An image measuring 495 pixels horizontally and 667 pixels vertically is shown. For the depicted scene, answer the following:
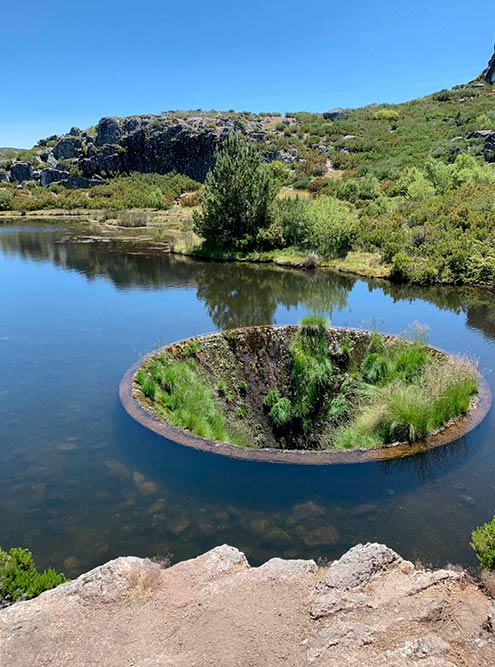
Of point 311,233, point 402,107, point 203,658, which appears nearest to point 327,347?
point 203,658

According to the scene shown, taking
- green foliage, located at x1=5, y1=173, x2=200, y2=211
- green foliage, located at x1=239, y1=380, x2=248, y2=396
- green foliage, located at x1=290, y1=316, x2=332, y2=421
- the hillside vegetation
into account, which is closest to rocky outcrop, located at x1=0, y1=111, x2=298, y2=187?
the hillside vegetation

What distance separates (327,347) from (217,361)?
321 cm

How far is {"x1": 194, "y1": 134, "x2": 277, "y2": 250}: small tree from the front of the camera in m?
31.5

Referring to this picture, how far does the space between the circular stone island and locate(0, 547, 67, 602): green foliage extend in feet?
12.2

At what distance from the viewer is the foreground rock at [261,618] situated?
13.4ft

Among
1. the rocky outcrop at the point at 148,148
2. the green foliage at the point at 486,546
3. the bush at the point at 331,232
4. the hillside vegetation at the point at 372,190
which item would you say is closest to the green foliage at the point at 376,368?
the green foliage at the point at 486,546

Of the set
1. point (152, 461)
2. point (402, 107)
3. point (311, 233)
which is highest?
point (402, 107)

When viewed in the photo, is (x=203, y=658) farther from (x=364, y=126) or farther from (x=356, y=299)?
(x=364, y=126)

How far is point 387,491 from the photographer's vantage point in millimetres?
7926

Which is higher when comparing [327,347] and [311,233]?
[311,233]

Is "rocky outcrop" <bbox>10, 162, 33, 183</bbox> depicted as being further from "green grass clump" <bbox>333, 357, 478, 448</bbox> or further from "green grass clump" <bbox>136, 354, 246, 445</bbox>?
"green grass clump" <bbox>333, 357, 478, 448</bbox>

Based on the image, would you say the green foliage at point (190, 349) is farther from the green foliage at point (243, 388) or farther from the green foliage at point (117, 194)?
the green foliage at point (117, 194)

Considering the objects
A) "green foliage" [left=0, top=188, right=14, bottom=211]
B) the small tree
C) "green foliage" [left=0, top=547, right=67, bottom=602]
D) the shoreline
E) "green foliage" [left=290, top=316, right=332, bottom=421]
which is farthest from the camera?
"green foliage" [left=0, top=188, right=14, bottom=211]

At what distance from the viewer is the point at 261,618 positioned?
462cm
